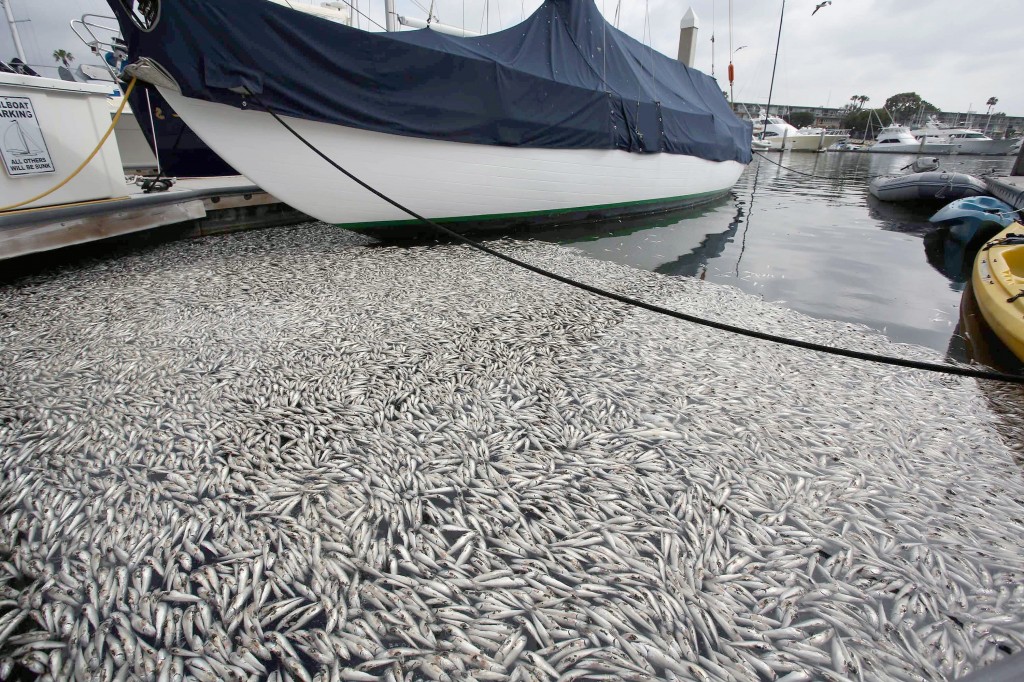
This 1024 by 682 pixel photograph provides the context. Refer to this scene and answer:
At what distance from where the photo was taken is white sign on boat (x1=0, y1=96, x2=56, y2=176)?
684cm

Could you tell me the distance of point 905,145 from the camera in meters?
55.4

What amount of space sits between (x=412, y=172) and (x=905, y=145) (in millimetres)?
72109

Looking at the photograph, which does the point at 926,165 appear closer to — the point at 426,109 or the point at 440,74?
the point at 440,74

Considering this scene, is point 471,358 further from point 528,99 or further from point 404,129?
point 528,99

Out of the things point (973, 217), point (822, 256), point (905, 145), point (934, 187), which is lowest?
point (822, 256)

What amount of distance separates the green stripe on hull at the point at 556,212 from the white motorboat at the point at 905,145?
58520mm

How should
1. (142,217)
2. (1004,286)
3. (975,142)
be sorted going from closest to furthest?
(1004,286) → (142,217) → (975,142)

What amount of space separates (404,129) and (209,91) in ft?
9.24

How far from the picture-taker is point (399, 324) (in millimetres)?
5586

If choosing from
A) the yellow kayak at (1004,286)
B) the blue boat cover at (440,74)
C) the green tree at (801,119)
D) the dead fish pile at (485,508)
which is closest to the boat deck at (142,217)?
the dead fish pile at (485,508)

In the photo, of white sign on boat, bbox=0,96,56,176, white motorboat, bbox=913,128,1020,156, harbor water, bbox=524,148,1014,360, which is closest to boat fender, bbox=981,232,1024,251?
harbor water, bbox=524,148,1014,360

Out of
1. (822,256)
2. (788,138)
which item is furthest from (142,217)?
(788,138)

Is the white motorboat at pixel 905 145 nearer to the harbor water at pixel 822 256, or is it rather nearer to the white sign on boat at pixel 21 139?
the harbor water at pixel 822 256

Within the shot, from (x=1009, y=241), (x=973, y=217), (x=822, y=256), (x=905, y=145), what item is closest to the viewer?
(x=1009, y=241)
